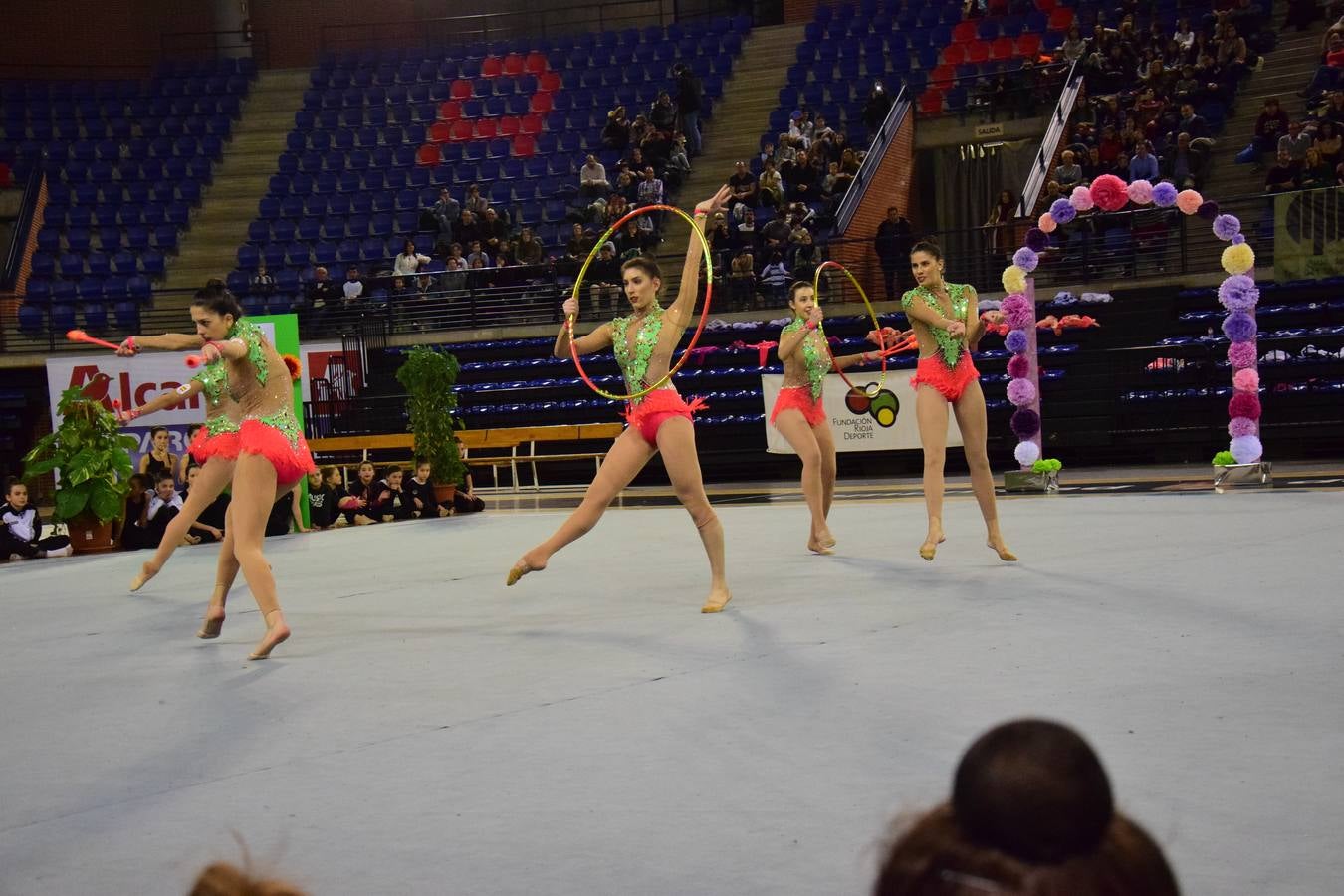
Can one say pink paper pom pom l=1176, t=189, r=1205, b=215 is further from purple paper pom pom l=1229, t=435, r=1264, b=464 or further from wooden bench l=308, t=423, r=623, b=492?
wooden bench l=308, t=423, r=623, b=492

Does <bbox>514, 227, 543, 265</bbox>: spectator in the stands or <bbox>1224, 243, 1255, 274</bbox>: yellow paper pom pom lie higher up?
<bbox>514, 227, 543, 265</bbox>: spectator in the stands

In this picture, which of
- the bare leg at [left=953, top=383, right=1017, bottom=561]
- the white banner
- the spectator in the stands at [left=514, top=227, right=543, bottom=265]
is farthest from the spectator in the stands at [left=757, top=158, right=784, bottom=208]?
the bare leg at [left=953, top=383, right=1017, bottom=561]

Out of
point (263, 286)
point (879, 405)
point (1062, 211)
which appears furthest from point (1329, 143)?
point (263, 286)

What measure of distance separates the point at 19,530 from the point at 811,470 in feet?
26.1

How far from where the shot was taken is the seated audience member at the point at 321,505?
49.0ft

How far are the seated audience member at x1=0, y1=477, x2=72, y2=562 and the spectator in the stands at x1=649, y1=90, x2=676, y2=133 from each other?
14.7 m

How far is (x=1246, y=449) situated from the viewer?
13.0 m

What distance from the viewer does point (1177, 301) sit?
18344 mm

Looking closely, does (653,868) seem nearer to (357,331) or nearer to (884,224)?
(884,224)

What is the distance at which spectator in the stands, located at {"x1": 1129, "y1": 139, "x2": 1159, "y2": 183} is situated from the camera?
1877 cm

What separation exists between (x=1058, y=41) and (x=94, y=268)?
17606 mm

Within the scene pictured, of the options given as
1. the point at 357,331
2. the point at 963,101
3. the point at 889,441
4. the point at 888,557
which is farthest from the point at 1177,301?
the point at 357,331

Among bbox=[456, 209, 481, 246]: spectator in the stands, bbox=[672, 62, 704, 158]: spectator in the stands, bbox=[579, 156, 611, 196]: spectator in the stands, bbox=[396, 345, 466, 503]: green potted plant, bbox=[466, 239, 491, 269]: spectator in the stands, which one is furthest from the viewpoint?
bbox=[672, 62, 704, 158]: spectator in the stands

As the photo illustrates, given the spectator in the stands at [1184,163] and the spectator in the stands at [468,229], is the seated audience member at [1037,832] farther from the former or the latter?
the spectator in the stands at [468,229]
